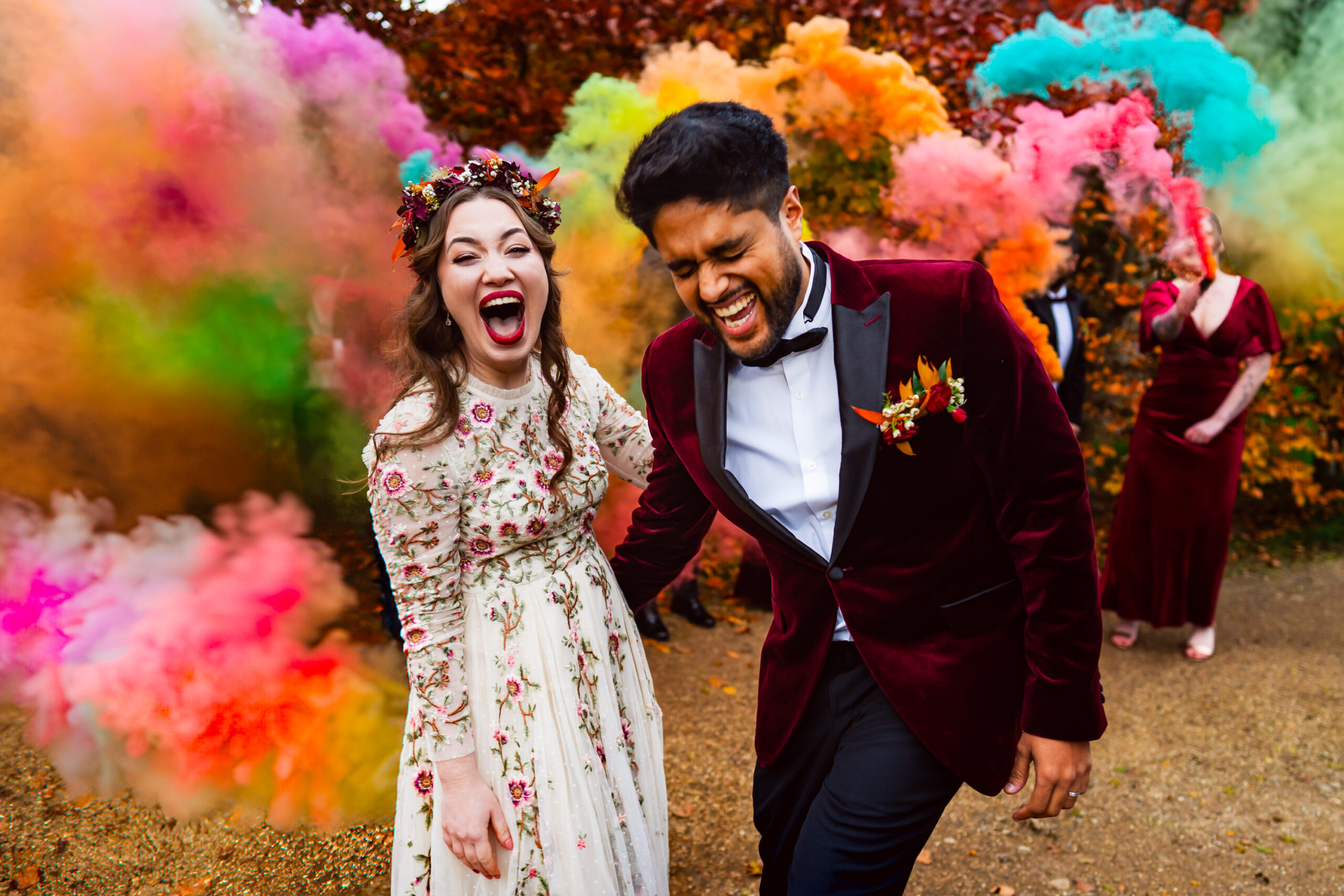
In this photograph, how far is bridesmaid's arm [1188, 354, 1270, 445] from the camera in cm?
480

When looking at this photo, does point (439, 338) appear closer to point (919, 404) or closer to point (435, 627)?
point (435, 627)

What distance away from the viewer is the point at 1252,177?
18.2ft

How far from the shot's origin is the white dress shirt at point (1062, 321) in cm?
541

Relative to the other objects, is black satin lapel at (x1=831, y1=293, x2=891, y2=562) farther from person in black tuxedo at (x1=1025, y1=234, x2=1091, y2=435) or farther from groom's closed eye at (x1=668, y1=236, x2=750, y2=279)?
person in black tuxedo at (x1=1025, y1=234, x2=1091, y2=435)

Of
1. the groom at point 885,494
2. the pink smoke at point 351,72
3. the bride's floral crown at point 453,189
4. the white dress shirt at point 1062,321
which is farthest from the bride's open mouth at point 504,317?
the white dress shirt at point 1062,321

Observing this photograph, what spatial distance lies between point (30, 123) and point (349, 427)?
1778mm

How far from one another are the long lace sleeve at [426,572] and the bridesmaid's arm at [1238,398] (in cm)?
447

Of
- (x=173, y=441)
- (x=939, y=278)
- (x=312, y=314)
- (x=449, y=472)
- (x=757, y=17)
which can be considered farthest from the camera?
(x=757, y=17)

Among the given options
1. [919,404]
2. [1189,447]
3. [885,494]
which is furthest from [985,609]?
[1189,447]

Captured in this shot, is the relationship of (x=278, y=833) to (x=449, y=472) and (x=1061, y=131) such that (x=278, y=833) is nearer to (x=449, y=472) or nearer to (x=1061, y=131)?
(x=449, y=472)

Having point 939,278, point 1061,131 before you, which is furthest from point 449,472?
point 1061,131

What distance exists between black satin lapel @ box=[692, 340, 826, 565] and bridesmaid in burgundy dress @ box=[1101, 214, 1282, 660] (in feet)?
12.7

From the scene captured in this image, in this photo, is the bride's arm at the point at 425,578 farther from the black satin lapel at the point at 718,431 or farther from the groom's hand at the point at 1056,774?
the groom's hand at the point at 1056,774

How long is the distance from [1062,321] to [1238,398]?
1050 millimetres
